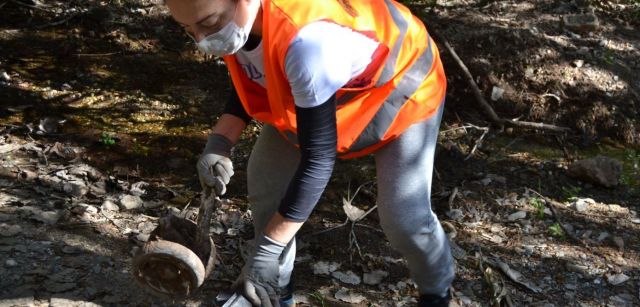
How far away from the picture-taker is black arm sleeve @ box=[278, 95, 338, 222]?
74.1 inches

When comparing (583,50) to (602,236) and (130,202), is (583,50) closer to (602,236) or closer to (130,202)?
(602,236)

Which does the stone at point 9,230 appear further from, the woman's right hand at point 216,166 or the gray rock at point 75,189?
the woman's right hand at point 216,166

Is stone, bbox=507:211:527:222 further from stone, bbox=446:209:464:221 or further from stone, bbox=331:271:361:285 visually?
stone, bbox=331:271:361:285

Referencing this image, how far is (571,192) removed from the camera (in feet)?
12.5

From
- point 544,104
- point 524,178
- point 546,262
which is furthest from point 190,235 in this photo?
point 544,104

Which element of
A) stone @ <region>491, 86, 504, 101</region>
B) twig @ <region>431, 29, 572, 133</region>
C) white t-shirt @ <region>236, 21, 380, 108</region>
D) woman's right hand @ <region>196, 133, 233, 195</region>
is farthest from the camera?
stone @ <region>491, 86, 504, 101</region>

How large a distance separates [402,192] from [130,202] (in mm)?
1656

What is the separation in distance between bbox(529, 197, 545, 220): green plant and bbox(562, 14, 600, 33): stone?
180 cm

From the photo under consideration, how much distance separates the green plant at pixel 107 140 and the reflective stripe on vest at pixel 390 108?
208 cm

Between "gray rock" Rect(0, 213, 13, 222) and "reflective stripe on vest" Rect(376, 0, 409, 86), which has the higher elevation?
"reflective stripe on vest" Rect(376, 0, 409, 86)

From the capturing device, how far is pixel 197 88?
456 centimetres

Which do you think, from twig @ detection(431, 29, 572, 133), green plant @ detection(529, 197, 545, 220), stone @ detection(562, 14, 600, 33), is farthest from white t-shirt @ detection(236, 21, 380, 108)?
stone @ detection(562, 14, 600, 33)

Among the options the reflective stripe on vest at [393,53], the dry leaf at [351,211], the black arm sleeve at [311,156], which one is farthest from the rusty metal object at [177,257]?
the dry leaf at [351,211]

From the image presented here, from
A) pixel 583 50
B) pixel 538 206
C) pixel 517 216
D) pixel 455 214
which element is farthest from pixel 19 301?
pixel 583 50
